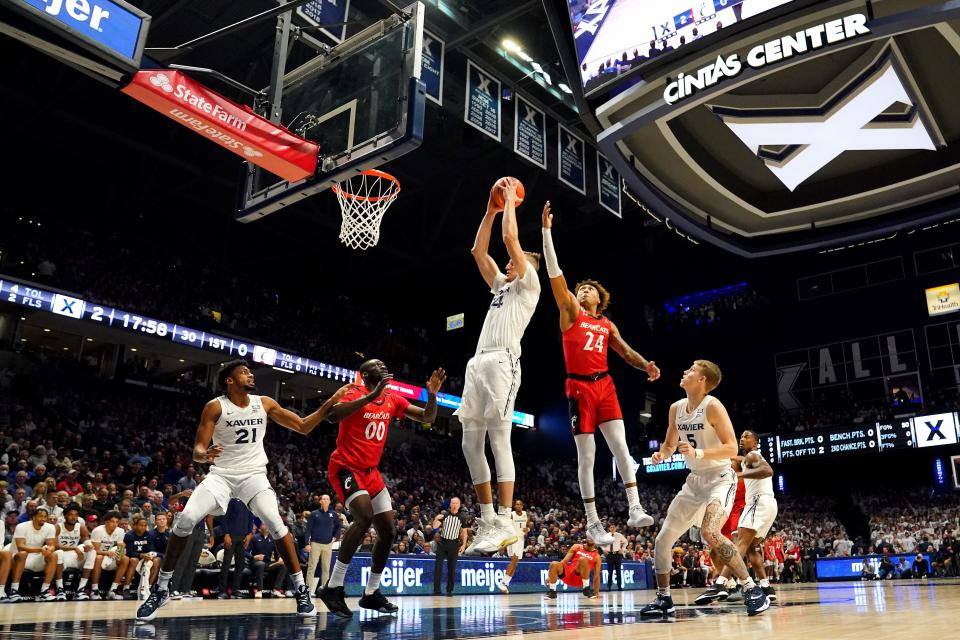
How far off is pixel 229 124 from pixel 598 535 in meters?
5.70

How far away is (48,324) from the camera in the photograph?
74.3 feet

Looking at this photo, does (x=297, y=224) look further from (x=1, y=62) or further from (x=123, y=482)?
(x=123, y=482)

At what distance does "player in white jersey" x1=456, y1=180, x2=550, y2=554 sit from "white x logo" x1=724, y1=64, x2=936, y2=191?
4975 millimetres

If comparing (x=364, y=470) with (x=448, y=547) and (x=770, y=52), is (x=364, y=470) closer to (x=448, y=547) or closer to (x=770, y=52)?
(x=770, y=52)

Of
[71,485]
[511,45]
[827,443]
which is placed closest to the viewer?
[71,485]

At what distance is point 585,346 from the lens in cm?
636

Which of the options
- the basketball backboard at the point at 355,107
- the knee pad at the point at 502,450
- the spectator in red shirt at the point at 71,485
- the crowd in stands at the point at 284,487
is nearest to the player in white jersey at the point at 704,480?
the knee pad at the point at 502,450

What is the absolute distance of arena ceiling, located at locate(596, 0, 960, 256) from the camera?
7242 millimetres

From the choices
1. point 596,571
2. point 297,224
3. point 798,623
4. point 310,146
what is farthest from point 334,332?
point 798,623

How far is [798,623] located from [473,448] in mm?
2662

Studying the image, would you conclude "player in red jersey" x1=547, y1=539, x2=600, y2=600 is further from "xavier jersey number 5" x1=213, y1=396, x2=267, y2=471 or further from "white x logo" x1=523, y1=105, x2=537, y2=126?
"white x logo" x1=523, y1=105, x2=537, y2=126

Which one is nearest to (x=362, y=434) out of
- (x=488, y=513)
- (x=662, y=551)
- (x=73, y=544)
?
(x=488, y=513)

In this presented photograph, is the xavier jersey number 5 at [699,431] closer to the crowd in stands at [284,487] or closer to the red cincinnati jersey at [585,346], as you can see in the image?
the red cincinnati jersey at [585,346]

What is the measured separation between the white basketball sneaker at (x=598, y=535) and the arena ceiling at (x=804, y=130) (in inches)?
177
